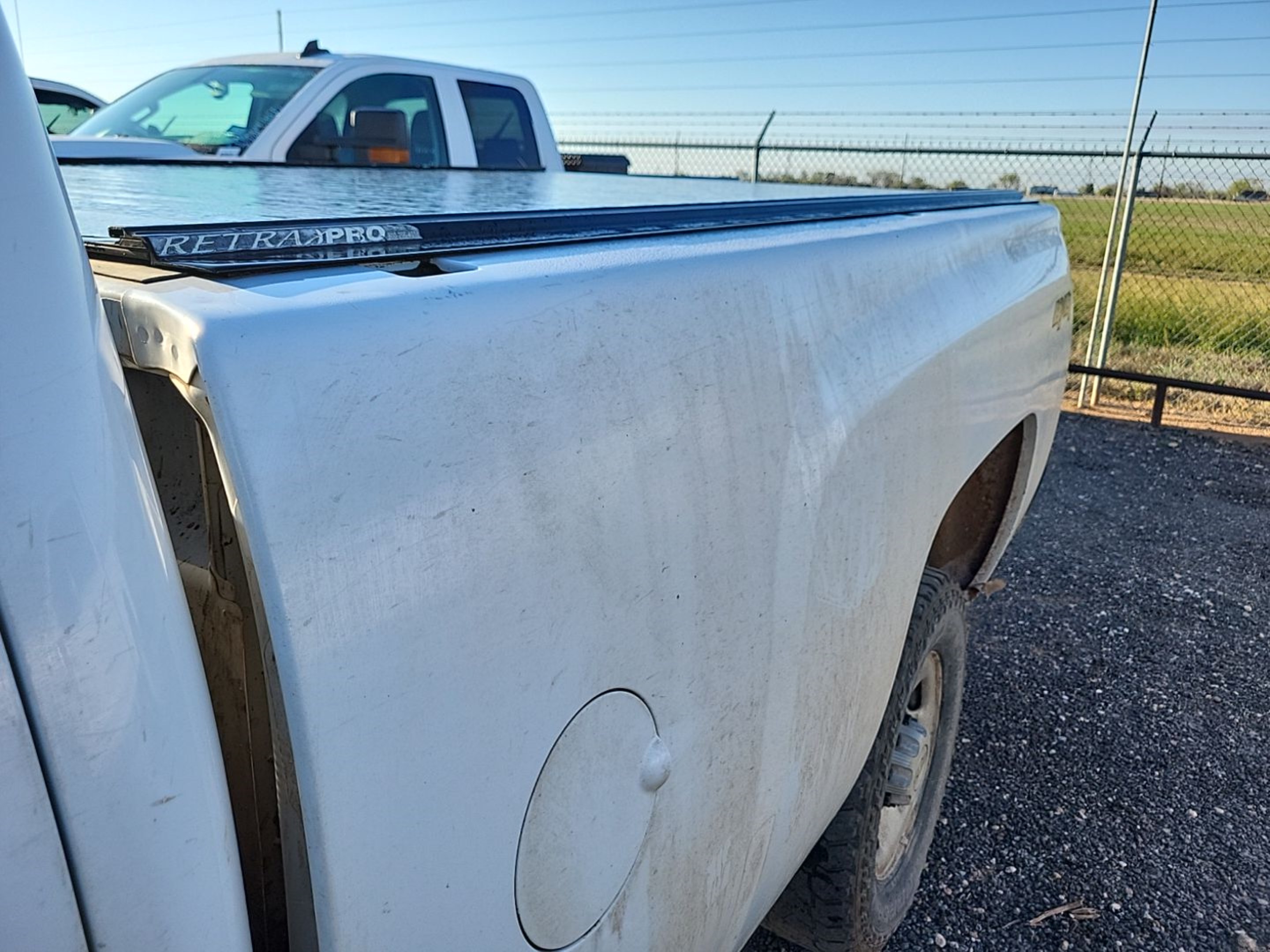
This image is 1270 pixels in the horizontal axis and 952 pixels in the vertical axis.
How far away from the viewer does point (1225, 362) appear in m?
8.79

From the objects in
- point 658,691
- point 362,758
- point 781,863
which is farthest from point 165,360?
point 781,863

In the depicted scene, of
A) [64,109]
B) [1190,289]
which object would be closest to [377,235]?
[64,109]

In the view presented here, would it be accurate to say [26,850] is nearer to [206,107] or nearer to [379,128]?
[379,128]

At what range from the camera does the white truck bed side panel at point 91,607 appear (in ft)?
2.26

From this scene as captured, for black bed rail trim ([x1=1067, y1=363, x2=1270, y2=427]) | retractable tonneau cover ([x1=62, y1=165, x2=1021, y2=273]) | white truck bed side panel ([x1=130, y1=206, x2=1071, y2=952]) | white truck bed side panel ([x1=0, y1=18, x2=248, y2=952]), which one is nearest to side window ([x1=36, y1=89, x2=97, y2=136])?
retractable tonneau cover ([x1=62, y1=165, x2=1021, y2=273])

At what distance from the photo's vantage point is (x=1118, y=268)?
7.84 metres

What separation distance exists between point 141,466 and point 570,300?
0.45 metres

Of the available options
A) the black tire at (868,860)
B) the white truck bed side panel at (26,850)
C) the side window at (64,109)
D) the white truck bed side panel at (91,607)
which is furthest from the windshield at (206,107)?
the white truck bed side panel at (26,850)

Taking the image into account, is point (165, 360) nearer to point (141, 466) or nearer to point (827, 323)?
point (141, 466)

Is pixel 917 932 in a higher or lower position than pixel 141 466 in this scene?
lower

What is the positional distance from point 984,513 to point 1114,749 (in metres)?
0.92

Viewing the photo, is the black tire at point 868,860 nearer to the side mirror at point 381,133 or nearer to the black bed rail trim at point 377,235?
the black bed rail trim at point 377,235

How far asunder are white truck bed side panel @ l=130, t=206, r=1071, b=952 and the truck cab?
11.4ft

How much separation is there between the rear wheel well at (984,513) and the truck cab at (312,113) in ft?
8.94
